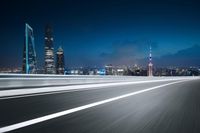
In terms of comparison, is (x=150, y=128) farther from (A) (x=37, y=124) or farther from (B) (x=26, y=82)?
Result: (B) (x=26, y=82)

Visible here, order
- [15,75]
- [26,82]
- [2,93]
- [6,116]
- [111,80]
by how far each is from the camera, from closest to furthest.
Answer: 1. [6,116]
2. [2,93]
3. [26,82]
4. [15,75]
5. [111,80]

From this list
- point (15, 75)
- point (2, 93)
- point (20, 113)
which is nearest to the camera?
point (20, 113)

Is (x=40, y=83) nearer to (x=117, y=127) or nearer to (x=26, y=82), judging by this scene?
(x=26, y=82)

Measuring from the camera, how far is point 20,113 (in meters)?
6.95

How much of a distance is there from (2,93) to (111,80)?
24.8 m

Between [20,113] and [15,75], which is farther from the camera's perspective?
[15,75]

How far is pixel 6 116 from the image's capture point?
643 centimetres

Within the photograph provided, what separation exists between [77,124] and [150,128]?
1.33 meters

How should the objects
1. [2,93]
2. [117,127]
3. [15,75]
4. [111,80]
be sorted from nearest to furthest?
[117,127] < [2,93] < [15,75] < [111,80]

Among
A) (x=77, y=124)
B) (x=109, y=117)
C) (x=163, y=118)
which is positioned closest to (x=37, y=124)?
(x=77, y=124)

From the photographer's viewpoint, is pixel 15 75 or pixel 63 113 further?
pixel 15 75

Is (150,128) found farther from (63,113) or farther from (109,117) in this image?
(63,113)

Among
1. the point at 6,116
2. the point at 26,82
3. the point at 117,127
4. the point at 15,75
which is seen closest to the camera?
the point at 117,127

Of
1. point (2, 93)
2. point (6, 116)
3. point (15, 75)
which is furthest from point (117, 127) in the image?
point (15, 75)
